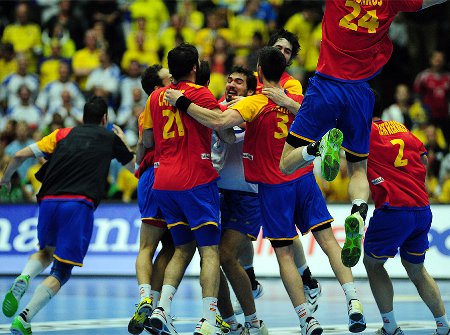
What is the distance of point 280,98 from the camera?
10.4m

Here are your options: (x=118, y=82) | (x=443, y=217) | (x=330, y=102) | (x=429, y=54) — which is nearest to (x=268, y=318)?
(x=330, y=102)

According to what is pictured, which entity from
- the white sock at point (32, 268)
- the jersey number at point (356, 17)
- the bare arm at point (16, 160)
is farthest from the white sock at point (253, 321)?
the jersey number at point (356, 17)

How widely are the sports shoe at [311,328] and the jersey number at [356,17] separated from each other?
2913 millimetres

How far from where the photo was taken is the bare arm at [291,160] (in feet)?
31.7

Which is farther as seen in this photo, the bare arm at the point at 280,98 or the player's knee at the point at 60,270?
the player's knee at the point at 60,270

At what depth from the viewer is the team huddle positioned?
9664 mm

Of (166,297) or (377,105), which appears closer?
(166,297)

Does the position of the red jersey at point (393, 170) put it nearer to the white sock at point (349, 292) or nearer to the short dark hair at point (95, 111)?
the white sock at point (349, 292)

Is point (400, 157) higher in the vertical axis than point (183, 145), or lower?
lower

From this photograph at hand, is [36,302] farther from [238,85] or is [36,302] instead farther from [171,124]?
[238,85]

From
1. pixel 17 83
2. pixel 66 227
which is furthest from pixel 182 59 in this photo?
pixel 17 83

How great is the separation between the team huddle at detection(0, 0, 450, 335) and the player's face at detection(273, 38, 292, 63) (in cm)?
2

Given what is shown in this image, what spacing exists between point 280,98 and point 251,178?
91 cm

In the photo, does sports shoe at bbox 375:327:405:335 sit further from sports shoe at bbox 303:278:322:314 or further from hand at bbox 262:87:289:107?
hand at bbox 262:87:289:107
